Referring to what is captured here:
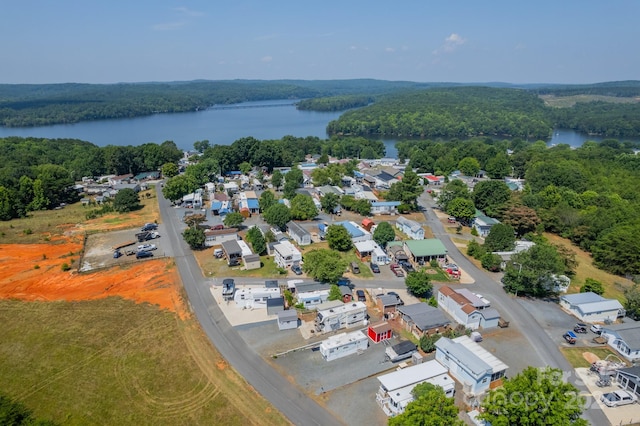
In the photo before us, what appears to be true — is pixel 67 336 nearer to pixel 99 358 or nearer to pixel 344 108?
pixel 99 358

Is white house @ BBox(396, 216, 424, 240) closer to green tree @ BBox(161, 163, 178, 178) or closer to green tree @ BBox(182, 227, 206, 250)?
green tree @ BBox(182, 227, 206, 250)

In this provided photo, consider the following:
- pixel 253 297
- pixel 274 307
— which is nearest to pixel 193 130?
pixel 253 297

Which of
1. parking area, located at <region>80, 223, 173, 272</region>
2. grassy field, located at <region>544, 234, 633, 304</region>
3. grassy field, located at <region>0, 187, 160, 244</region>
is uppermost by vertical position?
grassy field, located at <region>0, 187, 160, 244</region>

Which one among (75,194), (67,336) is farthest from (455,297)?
(75,194)

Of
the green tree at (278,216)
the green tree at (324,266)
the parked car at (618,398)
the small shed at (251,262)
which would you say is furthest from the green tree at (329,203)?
the parked car at (618,398)

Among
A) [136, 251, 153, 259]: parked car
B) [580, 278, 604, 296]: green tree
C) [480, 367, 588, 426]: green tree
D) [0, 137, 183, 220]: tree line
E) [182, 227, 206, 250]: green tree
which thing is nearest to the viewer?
[480, 367, 588, 426]: green tree

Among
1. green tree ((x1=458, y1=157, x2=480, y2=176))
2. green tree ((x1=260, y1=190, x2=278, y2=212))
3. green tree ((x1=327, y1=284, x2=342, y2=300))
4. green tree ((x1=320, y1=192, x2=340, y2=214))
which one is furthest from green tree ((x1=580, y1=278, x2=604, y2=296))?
green tree ((x1=458, y1=157, x2=480, y2=176))
